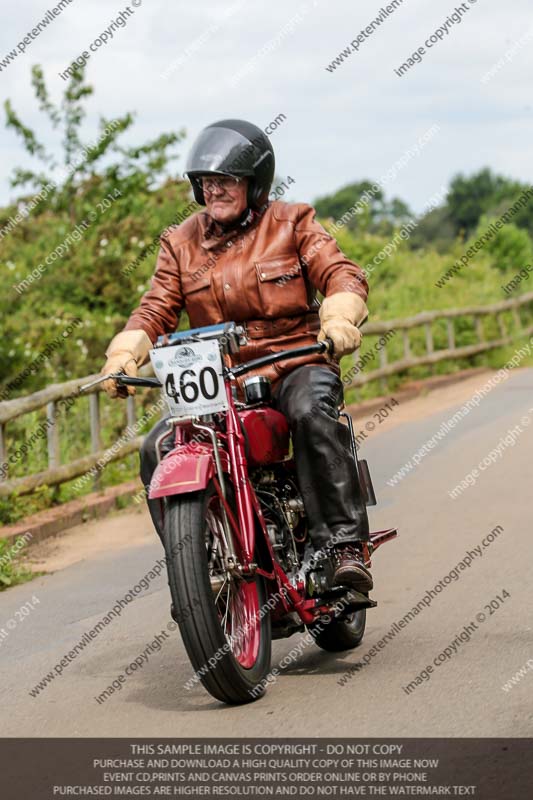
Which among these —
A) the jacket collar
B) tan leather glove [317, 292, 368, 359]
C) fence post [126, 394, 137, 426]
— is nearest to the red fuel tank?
tan leather glove [317, 292, 368, 359]

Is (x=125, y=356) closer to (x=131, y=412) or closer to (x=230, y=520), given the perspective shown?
(x=230, y=520)

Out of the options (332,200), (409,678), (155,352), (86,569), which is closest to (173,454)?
(155,352)

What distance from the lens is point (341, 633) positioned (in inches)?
252

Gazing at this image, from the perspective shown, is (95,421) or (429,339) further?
(429,339)

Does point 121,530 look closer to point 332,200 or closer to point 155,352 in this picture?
point 155,352

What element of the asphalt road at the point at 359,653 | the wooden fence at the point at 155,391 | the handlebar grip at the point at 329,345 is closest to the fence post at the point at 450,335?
the wooden fence at the point at 155,391

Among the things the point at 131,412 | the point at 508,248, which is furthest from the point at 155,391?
the point at 508,248

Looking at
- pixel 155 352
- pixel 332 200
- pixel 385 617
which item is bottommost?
pixel 385 617

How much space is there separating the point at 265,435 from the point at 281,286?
2.40ft

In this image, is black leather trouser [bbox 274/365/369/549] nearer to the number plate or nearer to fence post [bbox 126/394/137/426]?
the number plate

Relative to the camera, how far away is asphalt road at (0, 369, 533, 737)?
5.29 m

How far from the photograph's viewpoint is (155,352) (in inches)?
220
